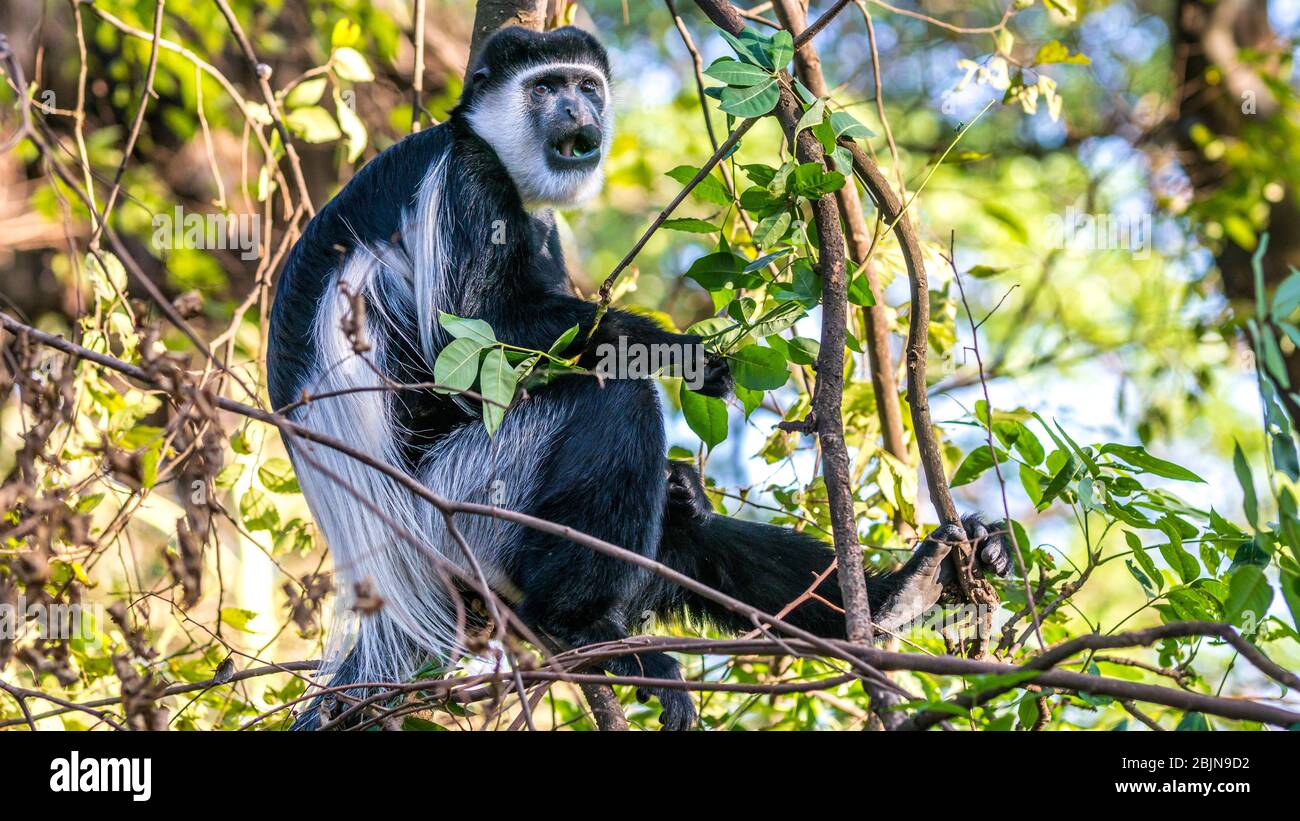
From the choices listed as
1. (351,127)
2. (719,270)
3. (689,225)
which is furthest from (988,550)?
(351,127)

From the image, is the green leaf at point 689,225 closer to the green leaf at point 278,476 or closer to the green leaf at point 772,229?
the green leaf at point 772,229

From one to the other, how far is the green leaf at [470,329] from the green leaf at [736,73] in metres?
0.56

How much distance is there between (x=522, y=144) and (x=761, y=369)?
124cm

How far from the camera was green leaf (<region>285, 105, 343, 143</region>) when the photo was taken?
3295 mm

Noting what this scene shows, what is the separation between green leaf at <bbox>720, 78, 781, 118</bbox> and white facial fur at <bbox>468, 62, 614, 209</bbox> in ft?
3.68

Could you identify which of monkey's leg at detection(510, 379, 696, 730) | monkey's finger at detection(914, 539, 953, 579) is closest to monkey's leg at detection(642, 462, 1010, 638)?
monkey's finger at detection(914, 539, 953, 579)

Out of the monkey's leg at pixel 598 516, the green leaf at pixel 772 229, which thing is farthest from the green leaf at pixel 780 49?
the monkey's leg at pixel 598 516

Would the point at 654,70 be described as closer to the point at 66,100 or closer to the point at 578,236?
the point at 578,236

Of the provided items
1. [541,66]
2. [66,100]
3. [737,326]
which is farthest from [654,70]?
[737,326]

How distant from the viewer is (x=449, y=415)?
273 centimetres

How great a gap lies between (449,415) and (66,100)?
447cm

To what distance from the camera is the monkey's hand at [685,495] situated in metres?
2.69

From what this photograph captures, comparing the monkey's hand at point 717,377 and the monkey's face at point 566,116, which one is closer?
the monkey's hand at point 717,377

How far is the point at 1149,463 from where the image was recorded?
6.15 ft
